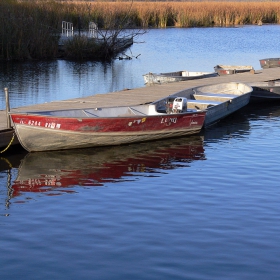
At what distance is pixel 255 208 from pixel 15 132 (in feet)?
18.6

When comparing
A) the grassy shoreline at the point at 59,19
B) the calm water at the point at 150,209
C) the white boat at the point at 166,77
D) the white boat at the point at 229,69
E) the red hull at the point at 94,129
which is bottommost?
the calm water at the point at 150,209

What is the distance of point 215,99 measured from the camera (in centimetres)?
1911

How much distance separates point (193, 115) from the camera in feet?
52.5

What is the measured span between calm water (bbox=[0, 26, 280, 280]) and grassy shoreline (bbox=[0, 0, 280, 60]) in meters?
15.8

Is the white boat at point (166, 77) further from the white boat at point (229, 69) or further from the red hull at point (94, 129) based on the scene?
the red hull at point (94, 129)

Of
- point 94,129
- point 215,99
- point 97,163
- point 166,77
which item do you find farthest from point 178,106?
point 166,77

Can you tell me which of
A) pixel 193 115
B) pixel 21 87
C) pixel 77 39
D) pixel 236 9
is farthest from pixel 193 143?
pixel 236 9

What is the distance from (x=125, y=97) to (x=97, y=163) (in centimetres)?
581

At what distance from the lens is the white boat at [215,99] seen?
56.2 ft

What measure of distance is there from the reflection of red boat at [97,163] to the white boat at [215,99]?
1292mm

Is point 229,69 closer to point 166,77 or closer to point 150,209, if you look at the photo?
point 166,77

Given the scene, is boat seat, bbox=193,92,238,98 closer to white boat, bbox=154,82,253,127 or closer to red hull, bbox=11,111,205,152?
white boat, bbox=154,82,253,127

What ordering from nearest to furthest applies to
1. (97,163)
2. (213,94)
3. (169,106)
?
(97,163) → (169,106) → (213,94)

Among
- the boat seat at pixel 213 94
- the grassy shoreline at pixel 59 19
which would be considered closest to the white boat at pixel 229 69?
the boat seat at pixel 213 94
